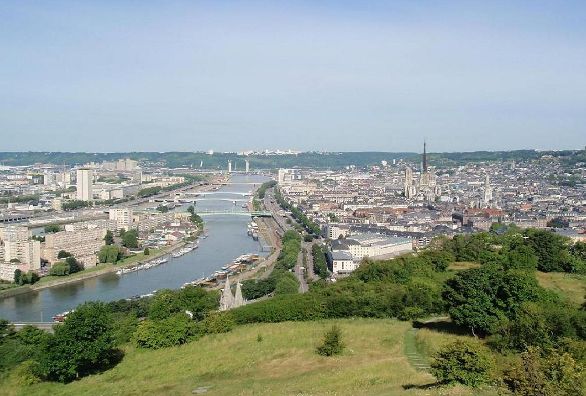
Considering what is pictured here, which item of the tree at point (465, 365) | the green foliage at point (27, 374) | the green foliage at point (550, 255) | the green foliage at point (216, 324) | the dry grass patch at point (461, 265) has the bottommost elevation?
the green foliage at point (27, 374)

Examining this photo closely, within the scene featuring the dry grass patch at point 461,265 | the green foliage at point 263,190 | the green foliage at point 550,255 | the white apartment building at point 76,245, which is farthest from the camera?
the green foliage at point 263,190

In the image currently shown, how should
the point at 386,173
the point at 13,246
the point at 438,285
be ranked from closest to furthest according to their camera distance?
the point at 438,285, the point at 13,246, the point at 386,173

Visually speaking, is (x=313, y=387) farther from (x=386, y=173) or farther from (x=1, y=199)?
(x=386, y=173)

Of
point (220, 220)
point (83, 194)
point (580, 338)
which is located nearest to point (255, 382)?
point (580, 338)

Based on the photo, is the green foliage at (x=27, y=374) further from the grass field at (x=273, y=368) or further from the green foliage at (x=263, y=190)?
the green foliage at (x=263, y=190)

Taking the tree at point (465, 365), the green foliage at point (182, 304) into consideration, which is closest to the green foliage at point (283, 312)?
the green foliage at point (182, 304)

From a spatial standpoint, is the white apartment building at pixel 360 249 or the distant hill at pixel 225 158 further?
the distant hill at pixel 225 158
